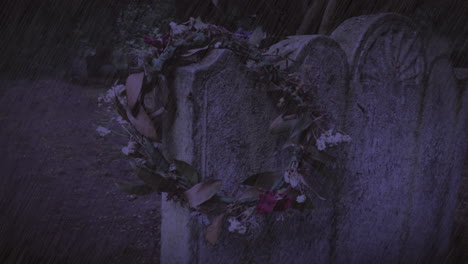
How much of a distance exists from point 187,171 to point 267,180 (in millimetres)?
395

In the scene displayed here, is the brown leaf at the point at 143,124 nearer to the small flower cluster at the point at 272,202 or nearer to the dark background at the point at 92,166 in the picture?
the dark background at the point at 92,166

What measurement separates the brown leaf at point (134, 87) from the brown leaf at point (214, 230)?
0.62 m

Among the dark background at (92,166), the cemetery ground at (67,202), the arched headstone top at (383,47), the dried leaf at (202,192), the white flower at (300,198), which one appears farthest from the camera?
the cemetery ground at (67,202)

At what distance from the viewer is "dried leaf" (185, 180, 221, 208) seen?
5.41ft

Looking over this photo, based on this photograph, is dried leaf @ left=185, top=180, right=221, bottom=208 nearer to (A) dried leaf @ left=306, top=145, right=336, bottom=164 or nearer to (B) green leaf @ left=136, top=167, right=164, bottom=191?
(B) green leaf @ left=136, top=167, right=164, bottom=191

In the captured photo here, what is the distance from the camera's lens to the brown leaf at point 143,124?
1.66m

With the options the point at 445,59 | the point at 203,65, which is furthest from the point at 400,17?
the point at 203,65

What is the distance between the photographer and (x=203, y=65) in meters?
1.70

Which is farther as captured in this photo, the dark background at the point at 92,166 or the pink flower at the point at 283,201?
the dark background at the point at 92,166

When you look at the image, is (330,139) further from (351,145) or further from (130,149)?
(130,149)

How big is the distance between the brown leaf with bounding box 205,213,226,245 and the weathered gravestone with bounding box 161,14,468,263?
0.35 ft

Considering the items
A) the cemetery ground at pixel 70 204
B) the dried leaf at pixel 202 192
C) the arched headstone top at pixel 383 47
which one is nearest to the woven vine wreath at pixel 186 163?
the dried leaf at pixel 202 192

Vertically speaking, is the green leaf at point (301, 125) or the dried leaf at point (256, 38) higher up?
the dried leaf at point (256, 38)

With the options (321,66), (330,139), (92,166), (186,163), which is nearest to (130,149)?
(186,163)
